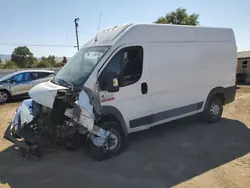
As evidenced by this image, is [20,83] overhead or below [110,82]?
below

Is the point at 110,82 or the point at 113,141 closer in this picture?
the point at 110,82

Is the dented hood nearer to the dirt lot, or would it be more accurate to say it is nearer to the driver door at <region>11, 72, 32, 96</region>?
the dirt lot

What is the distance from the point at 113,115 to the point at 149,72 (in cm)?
127

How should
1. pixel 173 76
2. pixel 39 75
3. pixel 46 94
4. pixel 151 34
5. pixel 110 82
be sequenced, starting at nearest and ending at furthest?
pixel 46 94 → pixel 110 82 → pixel 151 34 → pixel 173 76 → pixel 39 75

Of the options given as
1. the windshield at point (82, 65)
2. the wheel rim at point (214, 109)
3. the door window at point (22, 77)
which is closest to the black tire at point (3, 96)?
the door window at point (22, 77)

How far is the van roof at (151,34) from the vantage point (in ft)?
16.8

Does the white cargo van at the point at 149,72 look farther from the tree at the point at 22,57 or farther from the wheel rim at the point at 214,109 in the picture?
the tree at the point at 22,57

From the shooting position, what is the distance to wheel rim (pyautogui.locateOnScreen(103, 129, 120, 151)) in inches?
193

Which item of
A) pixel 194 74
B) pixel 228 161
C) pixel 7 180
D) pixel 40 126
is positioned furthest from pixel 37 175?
pixel 194 74

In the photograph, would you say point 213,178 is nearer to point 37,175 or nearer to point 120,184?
point 120,184

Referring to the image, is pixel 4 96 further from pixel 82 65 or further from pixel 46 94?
pixel 46 94

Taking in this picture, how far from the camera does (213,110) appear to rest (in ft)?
23.8

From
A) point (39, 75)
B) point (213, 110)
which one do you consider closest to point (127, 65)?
point (213, 110)

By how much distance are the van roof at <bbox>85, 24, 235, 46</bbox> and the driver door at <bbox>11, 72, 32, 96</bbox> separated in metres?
8.15
